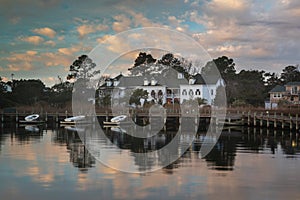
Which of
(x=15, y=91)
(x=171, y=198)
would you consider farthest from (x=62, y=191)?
(x=15, y=91)

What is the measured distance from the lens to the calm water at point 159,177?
16031 mm

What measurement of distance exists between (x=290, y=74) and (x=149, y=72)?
34856 millimetres

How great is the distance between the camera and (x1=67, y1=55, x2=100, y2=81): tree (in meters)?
82.2

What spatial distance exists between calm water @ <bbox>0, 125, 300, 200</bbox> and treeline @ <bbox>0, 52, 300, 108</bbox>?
46.6 metres

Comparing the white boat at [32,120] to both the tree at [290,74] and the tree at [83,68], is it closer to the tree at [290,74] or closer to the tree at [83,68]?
the tree at [83,68]

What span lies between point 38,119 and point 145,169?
4650 centimetres

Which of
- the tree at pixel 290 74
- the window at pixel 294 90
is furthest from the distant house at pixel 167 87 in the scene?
the tree at pixel 290 74

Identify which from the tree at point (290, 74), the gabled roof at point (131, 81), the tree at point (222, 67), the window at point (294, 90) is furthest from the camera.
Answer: the tree at point (290, 74)

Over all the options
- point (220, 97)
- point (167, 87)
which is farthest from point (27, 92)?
point (220, 97)

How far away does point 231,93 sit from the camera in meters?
81.4

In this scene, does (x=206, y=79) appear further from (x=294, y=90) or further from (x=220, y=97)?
(x=294, y=90)

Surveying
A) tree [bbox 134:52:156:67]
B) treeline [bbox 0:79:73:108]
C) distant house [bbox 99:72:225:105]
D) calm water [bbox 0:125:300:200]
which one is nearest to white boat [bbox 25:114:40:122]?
treeline [bbox 0:79:73:108]

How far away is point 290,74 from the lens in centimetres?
10438

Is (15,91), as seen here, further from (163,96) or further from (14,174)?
(14,174)
